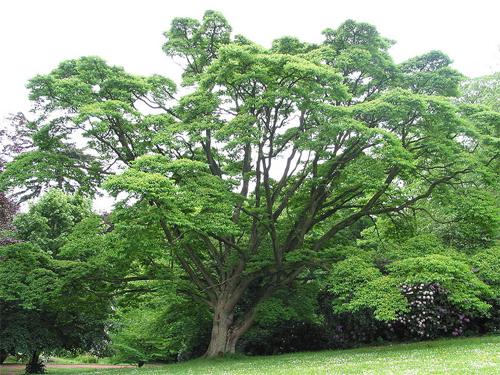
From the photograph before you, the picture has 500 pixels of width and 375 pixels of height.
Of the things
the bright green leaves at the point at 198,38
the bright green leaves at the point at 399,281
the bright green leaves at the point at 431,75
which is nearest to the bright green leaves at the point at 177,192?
the bright green leaves at the point at 399,281

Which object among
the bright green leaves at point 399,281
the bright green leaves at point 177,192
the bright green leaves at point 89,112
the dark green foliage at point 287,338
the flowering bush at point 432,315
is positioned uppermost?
the bright green leaves at point 89,112

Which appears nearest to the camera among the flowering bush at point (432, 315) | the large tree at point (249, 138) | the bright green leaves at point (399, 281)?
the bright green leaves at point (399, 281)

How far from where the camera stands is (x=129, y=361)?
21.5m

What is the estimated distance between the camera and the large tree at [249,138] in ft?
37.5

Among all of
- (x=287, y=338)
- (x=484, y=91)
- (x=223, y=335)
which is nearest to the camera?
(x=223, y=335)

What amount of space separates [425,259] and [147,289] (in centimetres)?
971

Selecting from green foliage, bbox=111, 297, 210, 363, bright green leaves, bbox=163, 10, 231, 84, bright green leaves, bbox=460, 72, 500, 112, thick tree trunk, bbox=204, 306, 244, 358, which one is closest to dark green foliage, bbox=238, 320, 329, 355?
green foliage, bbox=111, 297, 210, 363

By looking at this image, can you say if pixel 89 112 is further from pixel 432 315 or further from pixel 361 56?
pixel 432 315

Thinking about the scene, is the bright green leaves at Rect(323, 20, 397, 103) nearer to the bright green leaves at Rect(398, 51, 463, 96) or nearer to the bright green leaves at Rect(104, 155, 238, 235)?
the bright green leaves at Rect(398, 51, 463, 96)

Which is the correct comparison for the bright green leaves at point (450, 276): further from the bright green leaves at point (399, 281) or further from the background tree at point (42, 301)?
the background tree at point (42, 301)

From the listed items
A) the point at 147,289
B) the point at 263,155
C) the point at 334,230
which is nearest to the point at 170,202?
the point at 263,155

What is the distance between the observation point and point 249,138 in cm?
1162

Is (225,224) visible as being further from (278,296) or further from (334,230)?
(278,296)

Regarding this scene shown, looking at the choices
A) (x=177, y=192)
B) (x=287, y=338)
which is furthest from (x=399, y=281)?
(x=287, y=338)
